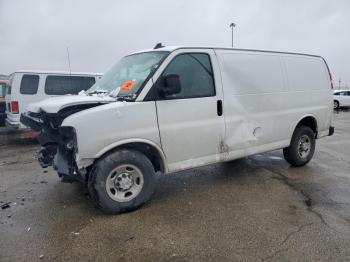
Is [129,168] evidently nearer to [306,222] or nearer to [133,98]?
[133,98]

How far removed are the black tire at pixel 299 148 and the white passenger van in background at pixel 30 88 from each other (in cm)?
737

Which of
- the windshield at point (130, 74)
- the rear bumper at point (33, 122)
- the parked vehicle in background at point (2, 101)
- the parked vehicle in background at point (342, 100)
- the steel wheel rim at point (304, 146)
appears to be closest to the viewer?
the windshield at point (130, 74)

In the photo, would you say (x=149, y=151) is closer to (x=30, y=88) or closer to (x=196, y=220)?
(x=196, y=220)

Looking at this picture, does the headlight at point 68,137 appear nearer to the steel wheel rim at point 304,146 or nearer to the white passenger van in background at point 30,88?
the steel wheel rim at point 304,146

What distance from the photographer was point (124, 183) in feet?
12.5

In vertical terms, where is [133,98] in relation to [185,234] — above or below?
above

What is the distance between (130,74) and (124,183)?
5.14ft

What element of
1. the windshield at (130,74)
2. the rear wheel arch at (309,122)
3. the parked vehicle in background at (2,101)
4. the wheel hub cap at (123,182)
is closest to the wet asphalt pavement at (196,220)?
the wheel hub cap at (123,182)

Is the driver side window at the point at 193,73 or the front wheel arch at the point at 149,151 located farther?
the driver side window at the point at 193,73

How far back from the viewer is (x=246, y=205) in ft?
13.4

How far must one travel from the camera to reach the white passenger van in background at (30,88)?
30.0 ft

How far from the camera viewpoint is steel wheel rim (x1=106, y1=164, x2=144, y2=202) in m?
3.74

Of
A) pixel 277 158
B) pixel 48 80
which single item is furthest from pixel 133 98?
pixel 48 80

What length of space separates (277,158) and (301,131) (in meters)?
1.08
